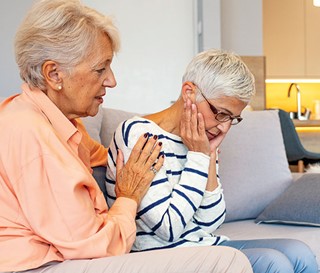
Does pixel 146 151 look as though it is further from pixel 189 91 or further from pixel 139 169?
pixel 189 91

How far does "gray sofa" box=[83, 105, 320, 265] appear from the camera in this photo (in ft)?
7.35

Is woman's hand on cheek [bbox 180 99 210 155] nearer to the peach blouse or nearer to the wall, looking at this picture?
the peach blouse

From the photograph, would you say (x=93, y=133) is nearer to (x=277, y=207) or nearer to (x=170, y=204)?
(x=170, y=204)

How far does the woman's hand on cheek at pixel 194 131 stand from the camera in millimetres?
1689

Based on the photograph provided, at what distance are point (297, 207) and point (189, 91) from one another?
90 cm

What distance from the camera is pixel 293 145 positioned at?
4.85 meters

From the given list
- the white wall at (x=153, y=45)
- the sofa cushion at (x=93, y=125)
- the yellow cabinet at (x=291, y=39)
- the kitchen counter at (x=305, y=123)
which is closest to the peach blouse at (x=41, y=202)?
the sofa cushion at (x=93, y=125)

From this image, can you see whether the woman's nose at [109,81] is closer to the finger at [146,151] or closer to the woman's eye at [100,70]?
the woman's eye at [100,70]

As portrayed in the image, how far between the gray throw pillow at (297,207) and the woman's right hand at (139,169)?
0.93 m

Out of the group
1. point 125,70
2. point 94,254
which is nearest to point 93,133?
point 94,254

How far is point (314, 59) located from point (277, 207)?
4778mm

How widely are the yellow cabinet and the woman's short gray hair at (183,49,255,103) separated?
5.08 metres

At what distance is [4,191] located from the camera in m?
1.29

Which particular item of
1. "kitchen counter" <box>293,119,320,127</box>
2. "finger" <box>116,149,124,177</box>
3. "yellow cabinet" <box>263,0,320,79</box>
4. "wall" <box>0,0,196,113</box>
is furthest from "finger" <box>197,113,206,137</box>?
"yellow cabinet" <box>263,0,320,79</box>
